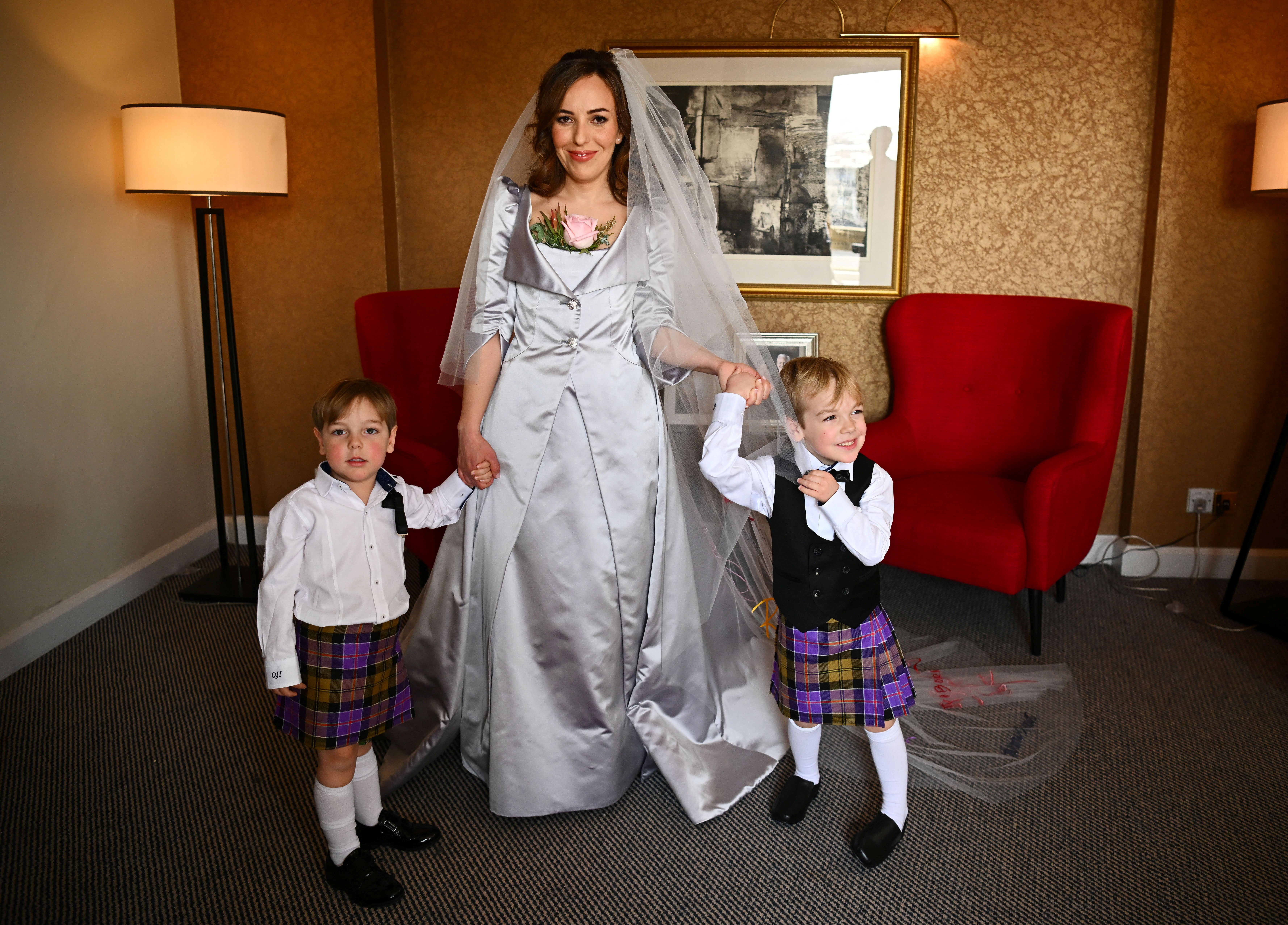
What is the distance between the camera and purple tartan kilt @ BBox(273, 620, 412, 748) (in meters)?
1.94

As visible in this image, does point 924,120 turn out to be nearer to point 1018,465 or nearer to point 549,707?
point 1018,465

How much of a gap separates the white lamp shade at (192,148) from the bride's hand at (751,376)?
6.95ft

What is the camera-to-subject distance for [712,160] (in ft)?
12.8

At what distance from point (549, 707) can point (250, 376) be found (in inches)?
103

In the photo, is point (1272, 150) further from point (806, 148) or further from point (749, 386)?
point (749, 386)

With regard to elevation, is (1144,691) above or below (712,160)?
below

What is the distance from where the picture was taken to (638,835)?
2.27 m

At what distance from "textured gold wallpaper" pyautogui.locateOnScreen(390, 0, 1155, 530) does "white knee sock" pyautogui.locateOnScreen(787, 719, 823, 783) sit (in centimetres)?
211

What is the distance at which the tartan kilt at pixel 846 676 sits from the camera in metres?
2.13

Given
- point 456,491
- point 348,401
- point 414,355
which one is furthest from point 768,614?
point 414,355

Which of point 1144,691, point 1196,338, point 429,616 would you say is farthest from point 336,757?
point 1196,338

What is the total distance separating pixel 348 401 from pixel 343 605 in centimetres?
40

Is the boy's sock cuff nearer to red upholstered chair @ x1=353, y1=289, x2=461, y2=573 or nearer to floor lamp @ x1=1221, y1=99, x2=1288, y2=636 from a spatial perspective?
red upholstered chair @ x1=353, y1=289, x2=461, y2=573

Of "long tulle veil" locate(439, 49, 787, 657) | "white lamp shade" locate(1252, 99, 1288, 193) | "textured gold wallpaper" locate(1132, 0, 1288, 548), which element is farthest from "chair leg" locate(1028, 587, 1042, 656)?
"white lamp shade" locate(1252, 99, 1288, 193)
